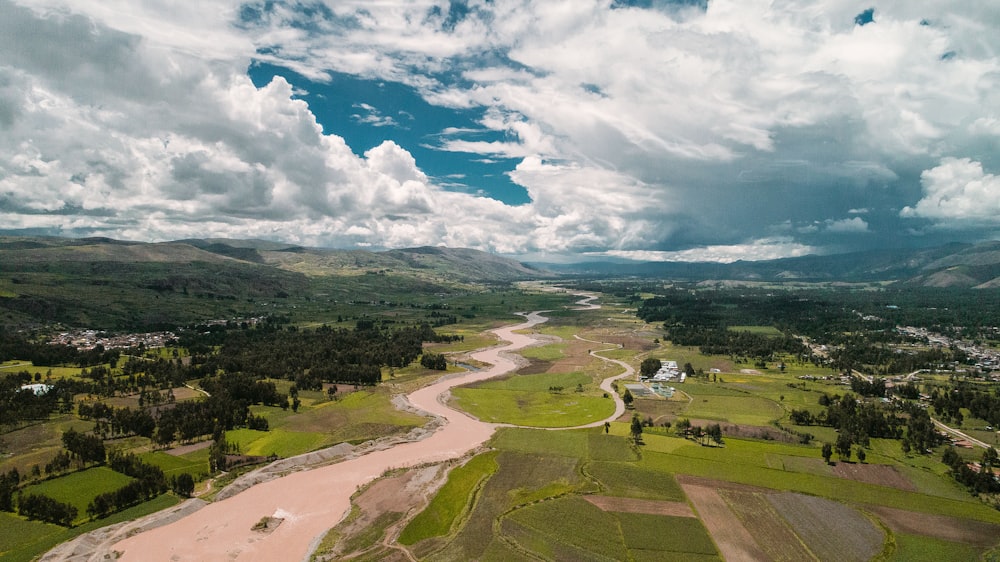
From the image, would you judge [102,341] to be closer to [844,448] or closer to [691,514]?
[691,514]

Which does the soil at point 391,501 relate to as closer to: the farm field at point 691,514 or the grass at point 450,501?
the grass at point 450,501

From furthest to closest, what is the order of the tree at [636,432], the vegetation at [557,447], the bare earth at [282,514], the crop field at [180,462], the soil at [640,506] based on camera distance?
1. the tree at [636,432]
2. the crop field at [180,462]
3. the soil at [640,506]
4. the vegetation at [557,447]
5. the bare earth at [282,514]

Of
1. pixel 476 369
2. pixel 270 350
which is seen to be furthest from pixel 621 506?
pixel 270 350

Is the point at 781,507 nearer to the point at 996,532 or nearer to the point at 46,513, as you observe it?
the point at 996,532

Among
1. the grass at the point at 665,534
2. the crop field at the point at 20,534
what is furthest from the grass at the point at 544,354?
the crop field at the point at 20,534

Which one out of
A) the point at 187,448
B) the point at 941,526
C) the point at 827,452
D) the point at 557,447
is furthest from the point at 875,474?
the point at 187,448
